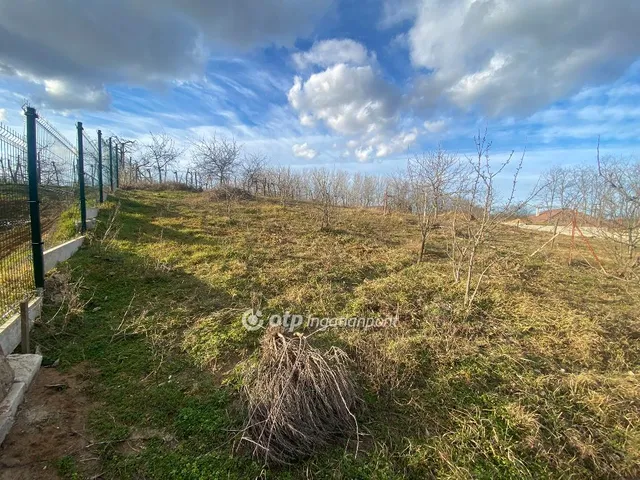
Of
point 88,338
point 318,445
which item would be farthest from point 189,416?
point 88,338

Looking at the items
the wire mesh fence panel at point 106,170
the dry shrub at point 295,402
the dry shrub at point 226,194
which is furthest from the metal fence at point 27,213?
the dry shrub at point 226,194

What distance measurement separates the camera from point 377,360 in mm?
2740

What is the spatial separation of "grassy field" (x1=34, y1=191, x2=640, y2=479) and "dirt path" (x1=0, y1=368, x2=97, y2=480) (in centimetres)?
7

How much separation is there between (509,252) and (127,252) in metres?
8.20

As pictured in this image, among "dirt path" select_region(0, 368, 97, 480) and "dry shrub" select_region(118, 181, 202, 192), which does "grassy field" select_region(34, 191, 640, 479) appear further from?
"dry shrub" select_region(118, 181, 202, 192)

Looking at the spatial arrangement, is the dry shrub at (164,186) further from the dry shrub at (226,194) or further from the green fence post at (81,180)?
the green fence post at (81,180)

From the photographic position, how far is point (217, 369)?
2.80m

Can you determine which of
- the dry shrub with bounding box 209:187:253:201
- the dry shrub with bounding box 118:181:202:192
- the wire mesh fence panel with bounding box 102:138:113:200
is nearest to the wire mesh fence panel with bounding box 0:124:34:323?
the wire mesh fence panel with bounding box 102:138:113:200

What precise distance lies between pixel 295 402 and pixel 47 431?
1.67m

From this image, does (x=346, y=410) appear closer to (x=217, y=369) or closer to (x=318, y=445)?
(x=318, y=445)

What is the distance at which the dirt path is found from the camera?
1838 mm

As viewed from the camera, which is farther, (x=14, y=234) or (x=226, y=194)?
(x=226, y=194)

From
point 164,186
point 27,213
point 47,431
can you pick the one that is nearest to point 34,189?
point 27,213

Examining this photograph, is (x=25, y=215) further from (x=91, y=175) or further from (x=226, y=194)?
(x=226, y=194)
